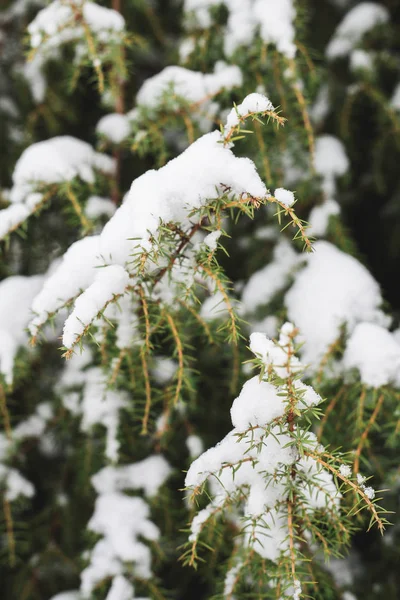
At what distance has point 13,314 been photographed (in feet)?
3.91

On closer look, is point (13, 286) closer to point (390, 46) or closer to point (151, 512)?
point (151, 512)

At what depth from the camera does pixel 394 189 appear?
1.67 meters

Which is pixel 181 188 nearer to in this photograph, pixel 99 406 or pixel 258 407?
pixel 258 407

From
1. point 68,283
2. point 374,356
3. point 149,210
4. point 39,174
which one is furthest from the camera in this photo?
point 39,174

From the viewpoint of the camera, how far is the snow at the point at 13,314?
1.09m

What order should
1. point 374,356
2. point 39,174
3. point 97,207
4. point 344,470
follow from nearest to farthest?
point 344,470 < point 374,356 < point 39,174 < point 97,207

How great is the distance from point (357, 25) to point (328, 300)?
893 mm

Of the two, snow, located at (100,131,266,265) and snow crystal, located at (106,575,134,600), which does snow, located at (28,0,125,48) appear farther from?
snow crystal, located at (106,575,134,600)

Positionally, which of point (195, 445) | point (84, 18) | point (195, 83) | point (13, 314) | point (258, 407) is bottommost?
point (195, 445)

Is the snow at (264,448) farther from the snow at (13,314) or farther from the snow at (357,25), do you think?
the snow at (357,25)

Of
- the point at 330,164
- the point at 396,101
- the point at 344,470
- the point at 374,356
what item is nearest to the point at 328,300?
the point at 374,356

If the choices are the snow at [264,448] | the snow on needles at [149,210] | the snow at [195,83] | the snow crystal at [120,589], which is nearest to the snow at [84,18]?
the snow at [195,83]

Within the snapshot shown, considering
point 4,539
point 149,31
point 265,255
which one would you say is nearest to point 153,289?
point 265,255

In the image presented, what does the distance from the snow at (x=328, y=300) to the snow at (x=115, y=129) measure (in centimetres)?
58
